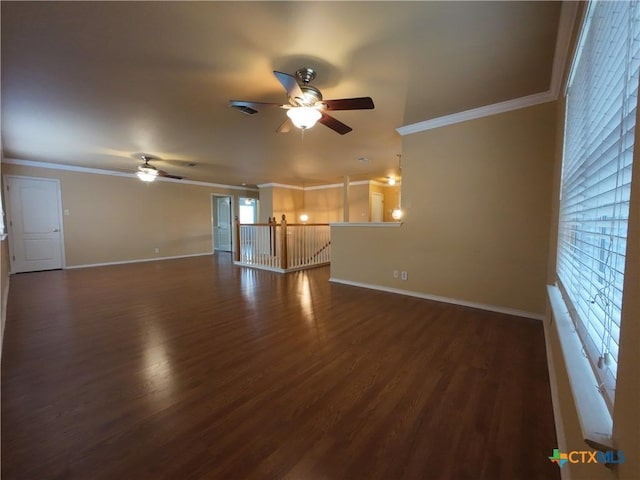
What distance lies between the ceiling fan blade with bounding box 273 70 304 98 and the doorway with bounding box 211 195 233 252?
7523 millimetres

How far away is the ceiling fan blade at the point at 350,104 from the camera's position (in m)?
2.11

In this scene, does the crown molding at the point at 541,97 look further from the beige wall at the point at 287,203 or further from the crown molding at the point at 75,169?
the crown molding at the point at 75,169

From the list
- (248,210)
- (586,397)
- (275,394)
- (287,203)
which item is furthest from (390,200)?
(586,397)

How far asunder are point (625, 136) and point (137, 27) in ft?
8.43

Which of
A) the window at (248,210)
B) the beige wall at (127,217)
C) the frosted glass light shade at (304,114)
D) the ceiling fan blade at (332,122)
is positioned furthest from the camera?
the window at (248,210)

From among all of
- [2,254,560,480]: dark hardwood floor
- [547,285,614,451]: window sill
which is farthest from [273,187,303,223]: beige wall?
[547,285,614,451]: window sill

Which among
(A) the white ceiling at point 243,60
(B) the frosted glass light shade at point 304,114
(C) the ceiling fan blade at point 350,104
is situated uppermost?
(A) the white ceiling at point 243,60

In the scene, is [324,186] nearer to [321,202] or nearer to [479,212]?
[321,202]

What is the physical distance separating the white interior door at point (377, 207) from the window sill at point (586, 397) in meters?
6.42

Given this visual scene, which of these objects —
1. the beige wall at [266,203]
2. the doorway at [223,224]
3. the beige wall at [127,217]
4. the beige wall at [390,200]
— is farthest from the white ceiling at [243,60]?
the doorway at [223,224]

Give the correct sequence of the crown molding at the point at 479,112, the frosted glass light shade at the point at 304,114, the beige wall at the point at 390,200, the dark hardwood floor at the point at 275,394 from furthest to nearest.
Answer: the beige wall at the point at 390,200, the crown molding at the point at 479,112, the frosted glass light shade at the point at 304,114, the dark hardwood floor at the point at 275,394

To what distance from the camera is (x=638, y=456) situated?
1.74 feet

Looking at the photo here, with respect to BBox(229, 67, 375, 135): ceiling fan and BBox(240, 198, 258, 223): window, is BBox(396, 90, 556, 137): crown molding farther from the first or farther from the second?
BBox(240, 198, 258, 223): window

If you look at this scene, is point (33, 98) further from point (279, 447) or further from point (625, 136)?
point (625, 136)
